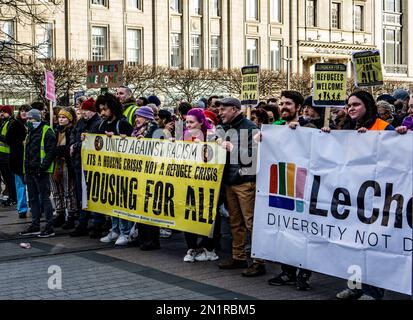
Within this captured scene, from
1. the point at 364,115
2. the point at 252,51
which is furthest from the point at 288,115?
the point at 252,51

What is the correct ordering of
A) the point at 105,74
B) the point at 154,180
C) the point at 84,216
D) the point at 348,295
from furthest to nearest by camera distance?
the point at 105,74
the point at 84,216
the point at 154,180
the point at 348,295

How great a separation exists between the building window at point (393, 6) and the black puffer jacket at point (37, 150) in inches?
2392

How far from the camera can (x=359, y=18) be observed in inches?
2522

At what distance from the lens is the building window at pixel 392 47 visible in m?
67.8

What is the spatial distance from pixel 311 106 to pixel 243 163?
1688 mm

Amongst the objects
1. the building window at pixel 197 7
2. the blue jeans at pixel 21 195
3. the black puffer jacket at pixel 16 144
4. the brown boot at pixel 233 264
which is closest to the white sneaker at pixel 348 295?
the brown boot at pixel 233 264

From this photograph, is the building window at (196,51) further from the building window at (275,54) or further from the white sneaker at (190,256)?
Answer: the white sneaker at (190,256)

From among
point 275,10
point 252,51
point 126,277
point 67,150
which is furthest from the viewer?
point 275,10

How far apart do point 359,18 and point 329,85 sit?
5697 centimetres

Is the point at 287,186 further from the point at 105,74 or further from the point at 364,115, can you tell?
the point at 105,74

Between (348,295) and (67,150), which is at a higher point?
(67,150)

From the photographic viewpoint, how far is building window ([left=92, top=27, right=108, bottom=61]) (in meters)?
45.8

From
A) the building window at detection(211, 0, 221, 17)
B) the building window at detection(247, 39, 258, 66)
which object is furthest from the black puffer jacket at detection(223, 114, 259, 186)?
the building window at detection(247, 39, 258, 66)
